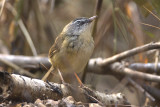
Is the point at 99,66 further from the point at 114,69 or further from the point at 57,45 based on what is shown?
the point at 57,45

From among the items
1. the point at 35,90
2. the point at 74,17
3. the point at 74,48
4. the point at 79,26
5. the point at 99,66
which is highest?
the point at 74,17

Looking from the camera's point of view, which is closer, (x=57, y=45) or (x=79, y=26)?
(x=57, y=45)

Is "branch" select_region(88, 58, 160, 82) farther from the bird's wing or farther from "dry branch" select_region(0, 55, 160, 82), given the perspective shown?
the bird's wing

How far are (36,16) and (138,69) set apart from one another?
95.6 inches

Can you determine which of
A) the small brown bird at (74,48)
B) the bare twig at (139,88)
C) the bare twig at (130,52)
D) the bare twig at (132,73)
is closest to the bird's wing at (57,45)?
the small brown bird at (74,48)

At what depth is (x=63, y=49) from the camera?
3.14 m

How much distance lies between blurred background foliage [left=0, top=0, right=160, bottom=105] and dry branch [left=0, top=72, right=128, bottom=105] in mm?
575

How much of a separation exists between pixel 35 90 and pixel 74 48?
933mm

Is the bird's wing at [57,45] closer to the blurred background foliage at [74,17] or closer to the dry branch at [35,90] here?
the blurred background foliage at [74,17]

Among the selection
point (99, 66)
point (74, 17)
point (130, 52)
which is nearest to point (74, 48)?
point (130, 52)

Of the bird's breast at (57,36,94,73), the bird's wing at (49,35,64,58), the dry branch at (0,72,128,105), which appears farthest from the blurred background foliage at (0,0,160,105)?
the dry branch at (0,72,128,105)

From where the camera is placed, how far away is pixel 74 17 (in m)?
5.82

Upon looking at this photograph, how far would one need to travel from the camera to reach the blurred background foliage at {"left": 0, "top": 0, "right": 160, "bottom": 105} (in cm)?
318

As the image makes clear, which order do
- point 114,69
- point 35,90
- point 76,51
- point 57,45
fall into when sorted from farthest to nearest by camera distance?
point 114,69 → point 57,45 → point 76,51 → point 35,90
